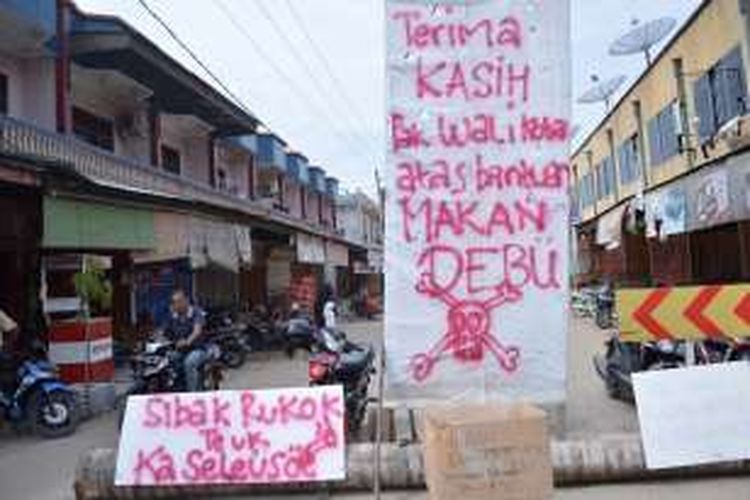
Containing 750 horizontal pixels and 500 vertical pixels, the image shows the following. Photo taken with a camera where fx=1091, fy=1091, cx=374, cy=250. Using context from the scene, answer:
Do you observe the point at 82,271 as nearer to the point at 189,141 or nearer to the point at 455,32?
the point at 455,32

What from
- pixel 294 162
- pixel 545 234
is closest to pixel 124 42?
pixel 545 234

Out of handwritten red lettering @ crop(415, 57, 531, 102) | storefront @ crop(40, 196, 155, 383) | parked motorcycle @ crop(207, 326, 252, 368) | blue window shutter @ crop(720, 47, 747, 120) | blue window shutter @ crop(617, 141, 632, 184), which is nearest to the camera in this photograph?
handwritten red lettering @ crop(415, 57, 531, 102)

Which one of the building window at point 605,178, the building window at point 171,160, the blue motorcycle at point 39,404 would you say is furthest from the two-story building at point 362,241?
the blue motorcycle at point 39,404

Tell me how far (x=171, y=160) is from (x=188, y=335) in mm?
17491

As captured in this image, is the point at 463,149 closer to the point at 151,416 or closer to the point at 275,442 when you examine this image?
the point at 275,442

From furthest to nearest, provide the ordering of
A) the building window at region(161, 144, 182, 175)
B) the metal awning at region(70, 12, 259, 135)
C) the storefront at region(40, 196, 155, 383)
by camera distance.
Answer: the building window at region(161, 144, 182, 175) < the metal awning at region(70, 12, 259, 135) < the storefront at region(40, 196, 155, 383)

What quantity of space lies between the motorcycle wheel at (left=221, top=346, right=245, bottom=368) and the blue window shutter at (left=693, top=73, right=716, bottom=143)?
35.7 feet

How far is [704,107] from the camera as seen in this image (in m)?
24.1

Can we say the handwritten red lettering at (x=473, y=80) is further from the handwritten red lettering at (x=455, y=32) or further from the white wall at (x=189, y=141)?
the white wall at (x=189, y=141)

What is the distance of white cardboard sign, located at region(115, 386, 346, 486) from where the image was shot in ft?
25.6

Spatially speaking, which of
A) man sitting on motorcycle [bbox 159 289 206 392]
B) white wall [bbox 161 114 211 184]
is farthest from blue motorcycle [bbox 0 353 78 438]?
white wall [bbox 161 114 211 184]

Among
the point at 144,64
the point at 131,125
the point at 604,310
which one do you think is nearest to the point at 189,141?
the point at 131,125

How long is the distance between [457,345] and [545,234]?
0.92 meters

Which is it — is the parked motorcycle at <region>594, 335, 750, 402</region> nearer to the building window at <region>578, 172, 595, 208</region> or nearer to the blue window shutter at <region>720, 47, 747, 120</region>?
the blue window shutter at <region>720, 47, 747, 120</region>
